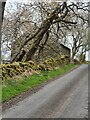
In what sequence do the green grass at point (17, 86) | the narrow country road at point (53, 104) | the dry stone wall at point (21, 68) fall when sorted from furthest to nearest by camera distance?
the dry stone wall at point (21, 68)
the green grass at point (17, 86)
the narrow country road at point (53, 104)

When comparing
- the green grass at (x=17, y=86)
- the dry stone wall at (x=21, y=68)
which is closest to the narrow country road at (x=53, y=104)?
the green grass at (x=17, y=86)

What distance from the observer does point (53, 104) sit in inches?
384

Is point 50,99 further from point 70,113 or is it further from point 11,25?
point 11,25

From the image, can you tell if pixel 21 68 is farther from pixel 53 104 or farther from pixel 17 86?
pixel 53 104

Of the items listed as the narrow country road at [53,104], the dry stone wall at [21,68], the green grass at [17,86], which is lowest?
the narrow country road at [53,104]

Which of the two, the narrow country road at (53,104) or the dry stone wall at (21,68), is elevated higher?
the dry stone wall at (21,68)

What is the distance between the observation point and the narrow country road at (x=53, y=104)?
843 centimetres

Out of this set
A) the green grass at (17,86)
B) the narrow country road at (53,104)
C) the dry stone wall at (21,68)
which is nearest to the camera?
the narrow country road at (53,104)

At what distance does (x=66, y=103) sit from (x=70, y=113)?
1.30m

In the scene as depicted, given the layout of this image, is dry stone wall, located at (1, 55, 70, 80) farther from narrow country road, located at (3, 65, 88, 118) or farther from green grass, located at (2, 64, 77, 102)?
narrow country road, located at (3, 65, 88, 118)

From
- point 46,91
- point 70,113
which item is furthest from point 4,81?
point 70,113

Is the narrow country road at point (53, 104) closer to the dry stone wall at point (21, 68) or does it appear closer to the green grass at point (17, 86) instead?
the green grass at point (17, 86)

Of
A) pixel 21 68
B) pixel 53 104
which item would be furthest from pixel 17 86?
pixel 21 68

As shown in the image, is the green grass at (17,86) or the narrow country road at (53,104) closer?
the narrow country road at (53,104)
